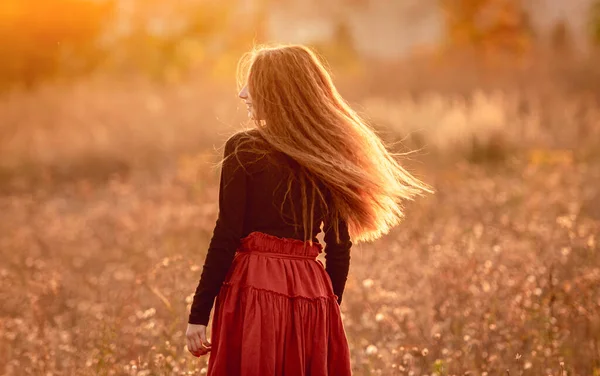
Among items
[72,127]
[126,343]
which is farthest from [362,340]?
[72,127]

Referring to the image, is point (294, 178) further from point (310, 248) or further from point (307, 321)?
point (307, 321)

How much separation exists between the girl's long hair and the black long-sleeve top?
4 centimetres

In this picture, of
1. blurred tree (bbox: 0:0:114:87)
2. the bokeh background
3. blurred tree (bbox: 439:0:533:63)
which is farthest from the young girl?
blurred tree (bbox: 439:0:533:63)

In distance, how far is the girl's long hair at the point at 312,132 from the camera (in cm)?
307

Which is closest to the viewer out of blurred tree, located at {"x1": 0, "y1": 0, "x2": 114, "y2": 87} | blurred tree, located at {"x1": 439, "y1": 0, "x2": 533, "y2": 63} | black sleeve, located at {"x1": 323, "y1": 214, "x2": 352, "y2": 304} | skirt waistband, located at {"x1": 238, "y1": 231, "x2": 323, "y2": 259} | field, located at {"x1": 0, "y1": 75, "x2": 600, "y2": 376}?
skirt waistband, located at {"x1": 238, "y1": 231, "x2": 323, "y2": 259}

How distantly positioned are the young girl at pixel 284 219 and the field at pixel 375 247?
810 mm

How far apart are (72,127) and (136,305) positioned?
10778 millimetres

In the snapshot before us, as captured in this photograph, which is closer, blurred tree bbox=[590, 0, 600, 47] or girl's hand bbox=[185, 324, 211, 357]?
girl's hand bbox=[185, 324, 211, 357]

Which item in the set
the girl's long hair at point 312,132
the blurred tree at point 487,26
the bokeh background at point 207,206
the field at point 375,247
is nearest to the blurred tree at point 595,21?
the blurred tree at point 487,26

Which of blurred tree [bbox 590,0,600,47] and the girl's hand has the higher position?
blurred tree [bbox 590,0,600,47]

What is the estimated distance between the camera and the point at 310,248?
3.12 meters

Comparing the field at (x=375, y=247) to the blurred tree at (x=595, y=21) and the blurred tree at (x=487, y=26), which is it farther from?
the blurred tree at (x=487, y=26)

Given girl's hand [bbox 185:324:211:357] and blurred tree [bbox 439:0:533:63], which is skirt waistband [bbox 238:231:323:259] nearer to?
girl's hand [bbox 185:324:211:357]

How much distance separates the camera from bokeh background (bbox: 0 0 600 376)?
14.5ft
